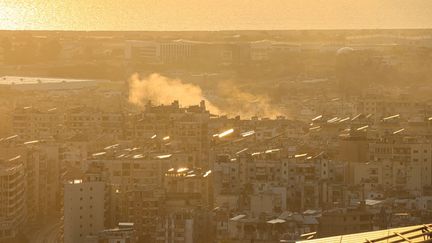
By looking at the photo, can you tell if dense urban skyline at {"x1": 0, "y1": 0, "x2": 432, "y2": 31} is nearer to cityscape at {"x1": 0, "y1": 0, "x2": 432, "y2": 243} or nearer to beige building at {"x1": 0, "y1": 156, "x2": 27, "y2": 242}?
cityscape at {"x1": 0, "y1": 0, "x2": 432, "y2": 243}

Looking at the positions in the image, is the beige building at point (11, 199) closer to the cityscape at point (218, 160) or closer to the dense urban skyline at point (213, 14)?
the cityscape at point (218, 160)

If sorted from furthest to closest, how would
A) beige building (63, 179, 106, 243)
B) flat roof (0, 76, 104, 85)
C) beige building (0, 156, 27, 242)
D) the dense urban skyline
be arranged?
the dense urban skyline
flat roof (0, 76, 104, 85)
beige building (0, 156, 27, 242)
beige building (63, 179, 106, 243)

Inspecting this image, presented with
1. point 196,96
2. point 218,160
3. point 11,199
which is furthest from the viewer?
point 196,96

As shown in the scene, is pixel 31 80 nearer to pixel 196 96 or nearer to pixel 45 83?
pixel 45 83

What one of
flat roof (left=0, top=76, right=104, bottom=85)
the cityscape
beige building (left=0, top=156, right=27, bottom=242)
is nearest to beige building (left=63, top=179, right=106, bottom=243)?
the cityscape

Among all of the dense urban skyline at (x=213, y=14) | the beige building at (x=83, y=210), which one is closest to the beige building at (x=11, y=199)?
the beige building at (x=83, y=210)

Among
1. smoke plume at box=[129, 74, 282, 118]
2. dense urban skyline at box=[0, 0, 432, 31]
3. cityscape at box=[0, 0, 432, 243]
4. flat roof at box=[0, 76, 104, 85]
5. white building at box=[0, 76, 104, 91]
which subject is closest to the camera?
cityscape at box=[0, 0, 432, 243]

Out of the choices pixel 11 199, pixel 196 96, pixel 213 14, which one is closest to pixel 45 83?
pixel 196 96
